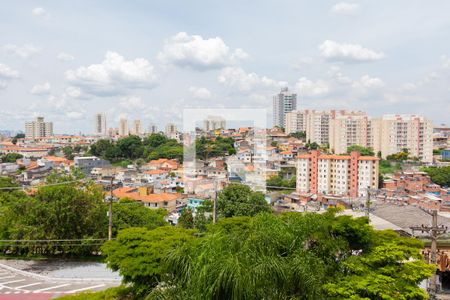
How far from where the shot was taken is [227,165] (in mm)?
36688

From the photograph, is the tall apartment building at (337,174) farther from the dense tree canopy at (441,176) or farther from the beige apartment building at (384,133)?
the beige apartment building at (384,133)

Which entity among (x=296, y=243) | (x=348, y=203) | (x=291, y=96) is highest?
(x=291, y=96)

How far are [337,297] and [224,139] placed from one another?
3910 centimetres

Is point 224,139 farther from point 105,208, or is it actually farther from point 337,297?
point 337,297

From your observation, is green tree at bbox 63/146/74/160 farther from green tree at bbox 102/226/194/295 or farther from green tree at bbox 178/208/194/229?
green tree at bbox 102/226/194/295

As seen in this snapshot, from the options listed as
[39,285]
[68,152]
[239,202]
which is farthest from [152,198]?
[68,152]

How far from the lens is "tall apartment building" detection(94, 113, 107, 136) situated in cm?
9438

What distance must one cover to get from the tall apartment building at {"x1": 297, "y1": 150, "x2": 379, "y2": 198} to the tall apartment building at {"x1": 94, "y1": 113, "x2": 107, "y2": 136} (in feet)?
223

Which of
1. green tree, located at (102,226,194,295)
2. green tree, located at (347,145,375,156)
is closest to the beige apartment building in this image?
green tree, located at (347,145,375,156)

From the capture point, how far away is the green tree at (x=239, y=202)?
1738cm

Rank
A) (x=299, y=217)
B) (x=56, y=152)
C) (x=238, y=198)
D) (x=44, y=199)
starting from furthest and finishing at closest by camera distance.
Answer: (x=56, y=152), (x=238, y=198), (x=44, y=199), (x=299, y=217)

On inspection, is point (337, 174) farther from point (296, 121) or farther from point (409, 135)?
point (296, 121)

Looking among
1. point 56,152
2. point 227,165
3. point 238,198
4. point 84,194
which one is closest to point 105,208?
point 84,194

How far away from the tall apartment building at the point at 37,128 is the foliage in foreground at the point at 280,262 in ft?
316
